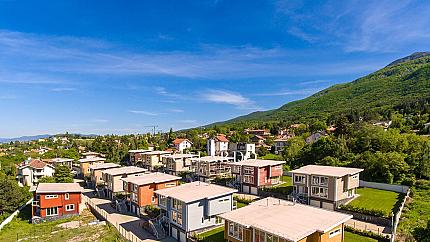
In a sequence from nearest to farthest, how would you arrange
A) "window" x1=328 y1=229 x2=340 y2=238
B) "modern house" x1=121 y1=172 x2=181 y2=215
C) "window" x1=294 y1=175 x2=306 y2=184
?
"window" x1=328 y1=229 x2=340 y2=238
"modern house" x1=121 y1=172 x2=181 y2=215
"window" x1=294 y1=175 x2=306 y2=184

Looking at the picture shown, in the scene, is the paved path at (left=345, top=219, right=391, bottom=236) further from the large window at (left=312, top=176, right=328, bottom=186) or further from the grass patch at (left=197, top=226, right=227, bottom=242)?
the grass patch at (left=197, top=226, right=227, bottom=242)

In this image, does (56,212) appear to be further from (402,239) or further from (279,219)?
(402,239)

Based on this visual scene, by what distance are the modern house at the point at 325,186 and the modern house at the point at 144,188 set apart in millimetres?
13824

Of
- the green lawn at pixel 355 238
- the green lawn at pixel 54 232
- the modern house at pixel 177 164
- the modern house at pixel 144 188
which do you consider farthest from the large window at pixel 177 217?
the modern house at pixel 177 164

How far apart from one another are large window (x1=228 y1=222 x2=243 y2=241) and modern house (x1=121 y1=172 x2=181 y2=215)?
14044mm

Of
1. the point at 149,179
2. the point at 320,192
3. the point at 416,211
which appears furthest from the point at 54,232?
the point at 416,211

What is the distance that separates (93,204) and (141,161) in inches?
1065

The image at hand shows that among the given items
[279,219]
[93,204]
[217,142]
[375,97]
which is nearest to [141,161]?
[217,142]

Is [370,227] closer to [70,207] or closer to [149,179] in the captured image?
[149,179]

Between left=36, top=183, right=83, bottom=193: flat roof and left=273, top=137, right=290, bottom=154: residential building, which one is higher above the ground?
left=273, top=137, right=290, bottom=154: residential building

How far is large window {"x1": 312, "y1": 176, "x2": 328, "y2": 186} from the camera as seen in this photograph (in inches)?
1185

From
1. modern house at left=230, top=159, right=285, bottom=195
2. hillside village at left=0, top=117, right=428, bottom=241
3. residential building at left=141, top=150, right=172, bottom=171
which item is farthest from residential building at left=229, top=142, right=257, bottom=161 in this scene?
modern house at left=230, top=159, right=285, bottom=195

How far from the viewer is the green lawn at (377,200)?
2830 cm

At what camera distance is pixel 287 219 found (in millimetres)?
18250
